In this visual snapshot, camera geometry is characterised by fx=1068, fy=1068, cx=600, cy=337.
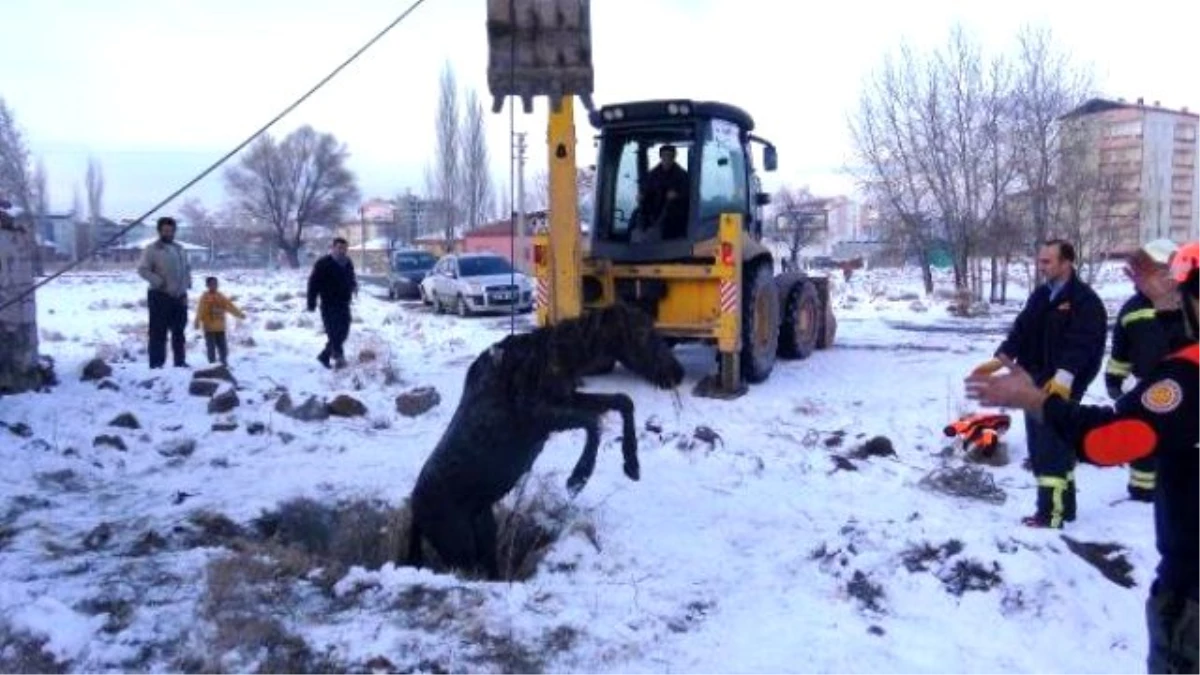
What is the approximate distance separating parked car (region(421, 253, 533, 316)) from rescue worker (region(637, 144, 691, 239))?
428 inches

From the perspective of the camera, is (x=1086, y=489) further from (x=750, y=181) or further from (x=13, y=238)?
(x=13, y=238)

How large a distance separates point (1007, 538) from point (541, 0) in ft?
14.3

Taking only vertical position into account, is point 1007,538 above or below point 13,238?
below

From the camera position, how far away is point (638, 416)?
980 centimetres

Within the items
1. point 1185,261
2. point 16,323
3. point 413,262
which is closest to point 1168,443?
point 1185,261

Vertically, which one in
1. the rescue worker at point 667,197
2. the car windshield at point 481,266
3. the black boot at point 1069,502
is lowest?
the black boot at point 1069,502

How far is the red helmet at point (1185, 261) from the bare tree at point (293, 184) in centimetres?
7693

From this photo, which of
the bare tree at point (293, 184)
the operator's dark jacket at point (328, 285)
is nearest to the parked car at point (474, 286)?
the operator's dark jacket at point (328, 285)

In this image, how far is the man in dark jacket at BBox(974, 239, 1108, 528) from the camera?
586 centimetres

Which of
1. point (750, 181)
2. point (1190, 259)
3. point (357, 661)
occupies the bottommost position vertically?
point (357, 661)

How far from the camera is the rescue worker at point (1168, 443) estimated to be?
2.72m

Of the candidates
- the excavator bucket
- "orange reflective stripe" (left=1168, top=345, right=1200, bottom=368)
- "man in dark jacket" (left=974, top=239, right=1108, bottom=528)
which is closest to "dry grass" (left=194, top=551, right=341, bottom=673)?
"orange reflective stripe" (left=1168, top=345, right=1200, bottom=368)

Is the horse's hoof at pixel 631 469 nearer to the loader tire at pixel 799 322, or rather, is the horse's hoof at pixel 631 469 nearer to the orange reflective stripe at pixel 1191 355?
the orange reflective stripe at pixel 1191 355

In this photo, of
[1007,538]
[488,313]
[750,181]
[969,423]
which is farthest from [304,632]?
[488,313]
